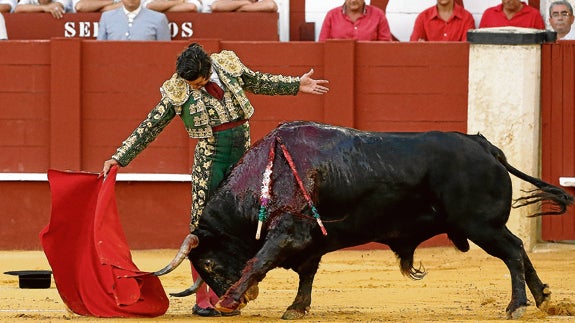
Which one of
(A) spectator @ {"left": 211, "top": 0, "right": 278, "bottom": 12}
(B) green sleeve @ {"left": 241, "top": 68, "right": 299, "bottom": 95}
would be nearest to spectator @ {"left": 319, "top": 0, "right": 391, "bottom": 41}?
(A) spectator @ {"left": 211, "top": 0, "right": 278, "bottom": 12}

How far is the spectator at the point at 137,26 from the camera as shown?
38.4 feet

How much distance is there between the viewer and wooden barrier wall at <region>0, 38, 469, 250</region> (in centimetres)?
1152

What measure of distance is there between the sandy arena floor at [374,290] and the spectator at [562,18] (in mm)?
1583

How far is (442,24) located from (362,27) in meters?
0.61

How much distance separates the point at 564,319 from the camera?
7543mm

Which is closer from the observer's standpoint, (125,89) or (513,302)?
(513,302)

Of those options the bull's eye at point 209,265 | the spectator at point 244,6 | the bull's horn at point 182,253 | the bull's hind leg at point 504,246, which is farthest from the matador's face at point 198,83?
the spectator at point 244,6

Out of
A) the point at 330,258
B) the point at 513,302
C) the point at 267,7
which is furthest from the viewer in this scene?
the point at 267,7

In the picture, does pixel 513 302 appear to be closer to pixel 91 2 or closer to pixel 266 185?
pixel 266 185

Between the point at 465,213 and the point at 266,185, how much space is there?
96 cm

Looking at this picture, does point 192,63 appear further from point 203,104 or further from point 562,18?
point 562,18

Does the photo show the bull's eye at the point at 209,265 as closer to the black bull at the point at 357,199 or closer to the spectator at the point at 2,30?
the black bull at the point at 357,199

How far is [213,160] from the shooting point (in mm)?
7816

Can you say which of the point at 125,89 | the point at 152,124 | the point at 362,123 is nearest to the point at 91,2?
the point at 125,89
